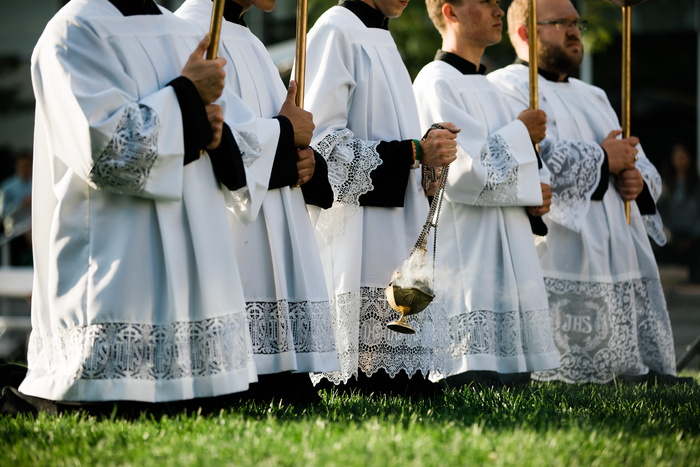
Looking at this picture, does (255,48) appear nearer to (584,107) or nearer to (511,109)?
(511,109)

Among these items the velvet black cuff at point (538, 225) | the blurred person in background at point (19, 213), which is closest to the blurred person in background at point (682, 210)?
the blurred person in background at point (19, 213)

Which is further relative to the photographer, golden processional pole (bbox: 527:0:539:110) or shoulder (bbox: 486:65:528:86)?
shoulder (bbox: 486:65:528:86)

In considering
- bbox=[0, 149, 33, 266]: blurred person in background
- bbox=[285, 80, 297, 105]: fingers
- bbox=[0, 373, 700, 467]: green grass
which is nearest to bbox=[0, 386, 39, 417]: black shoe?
bbox=[0, 373, 700, 467]: green grass

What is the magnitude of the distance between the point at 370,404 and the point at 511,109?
8.53 feet

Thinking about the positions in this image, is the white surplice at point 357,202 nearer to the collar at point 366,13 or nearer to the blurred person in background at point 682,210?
the collar at point 366,13

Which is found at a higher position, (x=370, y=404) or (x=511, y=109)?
(x=511, y=109)

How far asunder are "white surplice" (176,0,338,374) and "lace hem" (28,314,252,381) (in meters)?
0.37

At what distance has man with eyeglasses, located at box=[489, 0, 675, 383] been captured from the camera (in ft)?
23.5

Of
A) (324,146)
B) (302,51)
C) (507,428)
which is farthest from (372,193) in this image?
(507,428)

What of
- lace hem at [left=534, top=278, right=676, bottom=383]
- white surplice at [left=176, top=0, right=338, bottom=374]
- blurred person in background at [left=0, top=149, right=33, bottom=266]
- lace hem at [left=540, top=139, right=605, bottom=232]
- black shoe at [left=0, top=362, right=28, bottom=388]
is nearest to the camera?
white surplice at [left=176, top=0, right=338, bottom=374]

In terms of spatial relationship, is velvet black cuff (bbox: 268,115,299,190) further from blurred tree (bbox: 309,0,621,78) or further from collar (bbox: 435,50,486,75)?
blurred tree (bbox: 309,0,621,78)

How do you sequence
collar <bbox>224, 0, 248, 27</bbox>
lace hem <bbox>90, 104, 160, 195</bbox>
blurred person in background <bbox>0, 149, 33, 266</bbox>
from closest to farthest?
lace hem <bbox>90, 104, 160, 195</bbox>, collar <bbox>224, 0, 248, 27</bbox>, blurred person in background <bbox>0, 149, 33, 266</bbox>

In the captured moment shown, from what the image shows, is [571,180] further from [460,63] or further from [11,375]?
[11,375]

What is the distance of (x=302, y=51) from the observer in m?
5.31
